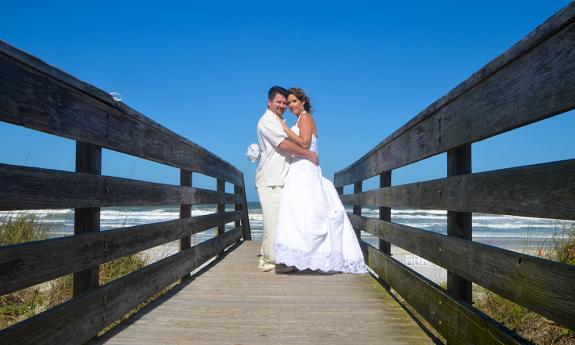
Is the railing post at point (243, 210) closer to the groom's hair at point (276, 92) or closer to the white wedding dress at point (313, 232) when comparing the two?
the groom's hair at point (276, 92)

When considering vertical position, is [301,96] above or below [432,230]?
above

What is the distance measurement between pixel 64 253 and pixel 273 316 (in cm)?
143

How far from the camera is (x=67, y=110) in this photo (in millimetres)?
2172

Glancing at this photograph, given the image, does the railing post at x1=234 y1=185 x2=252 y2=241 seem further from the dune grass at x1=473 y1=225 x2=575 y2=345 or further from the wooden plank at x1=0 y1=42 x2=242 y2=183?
the wooden plank at x1=0 y1=42 x2=242 y2=183

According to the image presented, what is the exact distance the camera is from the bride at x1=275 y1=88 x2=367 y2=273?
4.88 m

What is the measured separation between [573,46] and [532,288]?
770 millimetres

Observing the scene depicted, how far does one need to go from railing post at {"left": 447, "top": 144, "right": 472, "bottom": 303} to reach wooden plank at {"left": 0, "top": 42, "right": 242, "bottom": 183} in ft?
5.72

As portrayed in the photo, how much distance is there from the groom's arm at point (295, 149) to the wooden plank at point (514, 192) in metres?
2.53

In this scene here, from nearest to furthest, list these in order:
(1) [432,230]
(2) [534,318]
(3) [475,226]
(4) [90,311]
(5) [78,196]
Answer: (5) [78,196]
(4) [90,311]
(2) [534,318]
(1) [432,230]
(3) [475,226]

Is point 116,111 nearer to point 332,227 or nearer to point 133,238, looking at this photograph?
point 133,238

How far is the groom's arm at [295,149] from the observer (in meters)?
5.34

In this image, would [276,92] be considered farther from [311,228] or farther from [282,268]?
[282,268]

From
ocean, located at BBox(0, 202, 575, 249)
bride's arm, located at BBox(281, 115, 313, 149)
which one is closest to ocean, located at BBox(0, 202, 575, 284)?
ocean, located at BBox(0, 202, 575, 249)

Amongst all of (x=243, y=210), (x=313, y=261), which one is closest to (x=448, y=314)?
(x=313, y=261)
